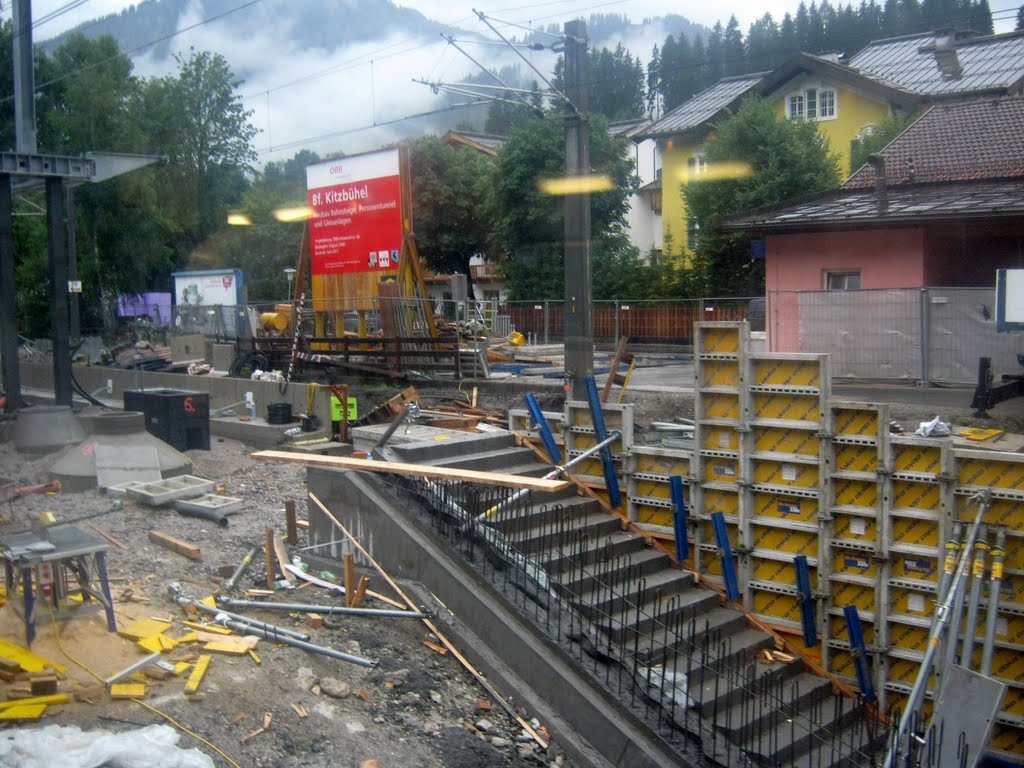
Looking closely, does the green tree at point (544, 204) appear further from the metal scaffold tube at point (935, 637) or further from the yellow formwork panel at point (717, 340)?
the metal scaffold tube at point (935, 637)

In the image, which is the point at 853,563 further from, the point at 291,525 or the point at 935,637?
the point at 291,525

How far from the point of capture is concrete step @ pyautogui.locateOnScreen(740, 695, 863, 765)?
8.38m

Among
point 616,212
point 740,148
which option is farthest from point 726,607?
point 616,212

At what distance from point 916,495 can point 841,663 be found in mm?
2052

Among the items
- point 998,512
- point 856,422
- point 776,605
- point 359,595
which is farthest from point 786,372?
point 359,595

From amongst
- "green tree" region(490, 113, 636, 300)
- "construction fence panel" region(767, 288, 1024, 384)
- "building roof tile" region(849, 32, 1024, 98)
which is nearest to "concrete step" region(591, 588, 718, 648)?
"construction fence panel" region(767, 288, 1024, 384)

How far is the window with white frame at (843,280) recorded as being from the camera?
1884cm

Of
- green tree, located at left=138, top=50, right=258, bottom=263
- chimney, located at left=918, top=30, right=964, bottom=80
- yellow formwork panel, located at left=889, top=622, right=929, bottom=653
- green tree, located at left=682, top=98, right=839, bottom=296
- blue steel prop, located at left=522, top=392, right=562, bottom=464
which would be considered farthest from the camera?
green tree, located at left=138, top=50, right=258, bottom=263

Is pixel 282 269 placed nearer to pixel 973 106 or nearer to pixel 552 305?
pixel 552 305

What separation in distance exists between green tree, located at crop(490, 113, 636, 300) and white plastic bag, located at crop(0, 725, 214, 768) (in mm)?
27610

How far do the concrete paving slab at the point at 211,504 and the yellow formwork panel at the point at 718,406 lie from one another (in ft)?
18.8

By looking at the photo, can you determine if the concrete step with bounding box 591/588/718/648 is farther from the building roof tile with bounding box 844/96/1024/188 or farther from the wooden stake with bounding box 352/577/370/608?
the building roof tile with bounding box 844/96/1024/188

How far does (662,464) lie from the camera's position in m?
11.1

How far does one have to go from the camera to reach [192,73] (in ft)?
137
